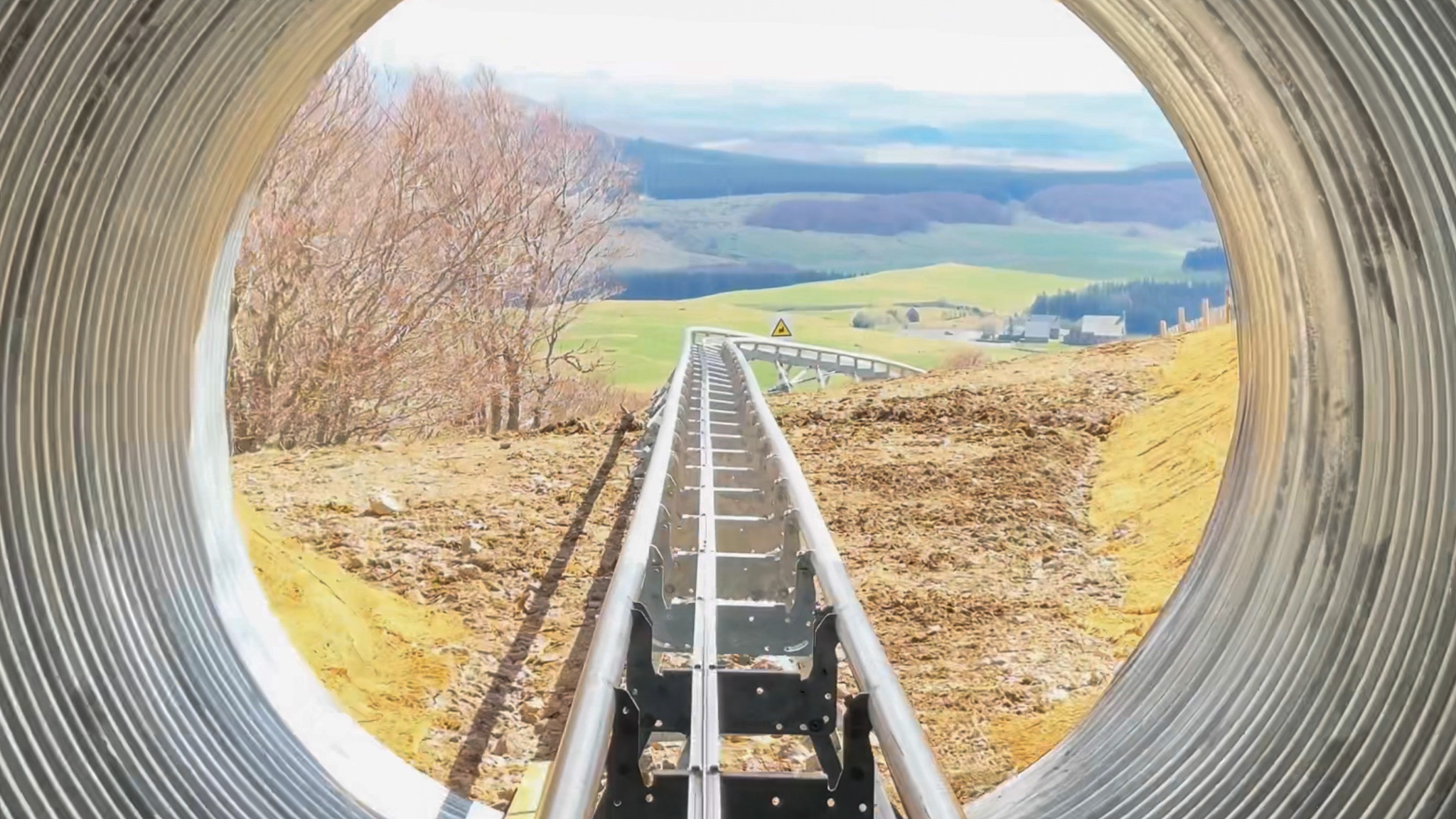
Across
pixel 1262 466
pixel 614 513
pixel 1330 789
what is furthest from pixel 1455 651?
pixel 614 513

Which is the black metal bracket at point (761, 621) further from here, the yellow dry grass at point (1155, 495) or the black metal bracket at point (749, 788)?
the yellow dry grass at point (1155, 495)

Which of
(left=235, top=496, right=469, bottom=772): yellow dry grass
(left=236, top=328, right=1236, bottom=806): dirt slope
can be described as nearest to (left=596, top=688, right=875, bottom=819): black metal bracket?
(left=236, top=328, right=1236, bottom=806): dirt slope

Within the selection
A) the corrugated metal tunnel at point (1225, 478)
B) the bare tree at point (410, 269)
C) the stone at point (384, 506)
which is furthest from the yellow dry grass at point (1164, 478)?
the bare tree at point (410, 269)

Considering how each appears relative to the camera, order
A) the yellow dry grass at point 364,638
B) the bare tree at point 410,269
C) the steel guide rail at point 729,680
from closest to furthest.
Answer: the steel guide rail at point 729,680 < the yellow dry grass at point 364,638 < the bare tree at point 410,269

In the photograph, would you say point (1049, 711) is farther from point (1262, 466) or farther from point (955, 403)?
point (955, 403)

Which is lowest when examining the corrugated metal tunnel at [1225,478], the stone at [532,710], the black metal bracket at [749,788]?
the stone at [532,710]

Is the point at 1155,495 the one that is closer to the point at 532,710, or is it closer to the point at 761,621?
the point at 532,710
